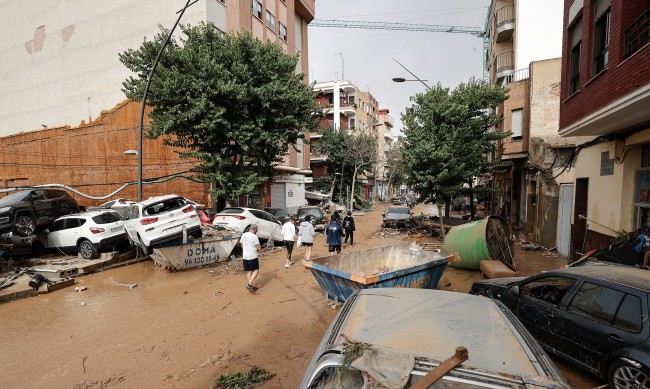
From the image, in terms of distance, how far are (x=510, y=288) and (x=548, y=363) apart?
11.7 feet

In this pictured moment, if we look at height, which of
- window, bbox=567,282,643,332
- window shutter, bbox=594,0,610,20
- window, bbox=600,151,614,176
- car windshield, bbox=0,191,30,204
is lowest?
window, bbox=567,282,643,332

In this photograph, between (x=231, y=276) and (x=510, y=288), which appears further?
(x=231, y=276)

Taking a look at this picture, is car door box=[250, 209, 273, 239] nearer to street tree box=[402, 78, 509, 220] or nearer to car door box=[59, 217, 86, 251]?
car door box=[59, 217, 86, 251]

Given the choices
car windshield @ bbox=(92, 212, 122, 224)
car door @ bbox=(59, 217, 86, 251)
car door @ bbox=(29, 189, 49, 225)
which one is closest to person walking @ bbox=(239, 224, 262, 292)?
car windshield @ bbox=(92, 212, 122, 224)

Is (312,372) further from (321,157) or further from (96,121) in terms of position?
(321,157)

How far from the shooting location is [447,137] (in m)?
15.9

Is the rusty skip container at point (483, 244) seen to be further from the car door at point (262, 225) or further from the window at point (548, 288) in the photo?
the car door at point (262, 225)

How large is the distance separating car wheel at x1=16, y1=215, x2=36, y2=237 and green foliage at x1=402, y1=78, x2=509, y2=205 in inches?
628

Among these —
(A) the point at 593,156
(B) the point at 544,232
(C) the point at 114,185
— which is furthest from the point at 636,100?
(C) the point at 114,185

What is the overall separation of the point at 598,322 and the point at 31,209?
16.4 metres

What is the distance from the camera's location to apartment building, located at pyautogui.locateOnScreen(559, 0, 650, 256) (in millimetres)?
6650

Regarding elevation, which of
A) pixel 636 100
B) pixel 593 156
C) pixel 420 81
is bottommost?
pixel 593 156

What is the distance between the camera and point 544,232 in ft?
46.3

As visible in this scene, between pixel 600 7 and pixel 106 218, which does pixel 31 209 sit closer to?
pixel 106 218
